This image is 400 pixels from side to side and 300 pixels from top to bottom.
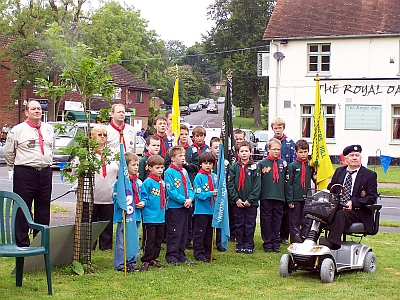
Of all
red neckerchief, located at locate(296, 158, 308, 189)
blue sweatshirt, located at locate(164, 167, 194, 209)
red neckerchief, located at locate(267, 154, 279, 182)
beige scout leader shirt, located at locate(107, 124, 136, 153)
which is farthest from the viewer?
red neckerchief, located at locate(296, 158, 308, 189)

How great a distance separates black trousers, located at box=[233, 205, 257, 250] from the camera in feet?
34.5

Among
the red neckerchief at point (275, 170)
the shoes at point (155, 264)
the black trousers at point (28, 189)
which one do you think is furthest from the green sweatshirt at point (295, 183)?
the black trousers at point (28, 189)

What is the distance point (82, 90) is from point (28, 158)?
1277 millimetres

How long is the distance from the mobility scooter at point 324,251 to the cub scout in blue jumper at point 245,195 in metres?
1.73

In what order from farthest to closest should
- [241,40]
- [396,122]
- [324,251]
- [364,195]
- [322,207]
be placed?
[241,40]
[396,122]
[364,195]
[322,207]
[324,251]

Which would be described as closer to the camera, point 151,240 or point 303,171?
point 151,240

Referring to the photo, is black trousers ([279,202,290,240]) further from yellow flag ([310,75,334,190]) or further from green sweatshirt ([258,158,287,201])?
yellow flag ([310,75,334,190])

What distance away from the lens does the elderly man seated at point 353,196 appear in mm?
8594

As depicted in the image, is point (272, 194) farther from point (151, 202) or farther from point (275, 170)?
point (151, 202)

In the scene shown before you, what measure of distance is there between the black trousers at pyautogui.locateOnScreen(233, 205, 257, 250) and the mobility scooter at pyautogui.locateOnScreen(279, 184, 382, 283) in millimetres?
1815

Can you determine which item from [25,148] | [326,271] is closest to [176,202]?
[25,148]

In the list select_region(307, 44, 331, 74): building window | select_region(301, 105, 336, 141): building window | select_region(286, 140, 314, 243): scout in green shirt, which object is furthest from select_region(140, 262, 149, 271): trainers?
select_region(307, 44, 331, 74): building window

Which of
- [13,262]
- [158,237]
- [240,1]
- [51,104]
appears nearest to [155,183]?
[158,237]

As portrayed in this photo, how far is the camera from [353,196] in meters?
9.05
